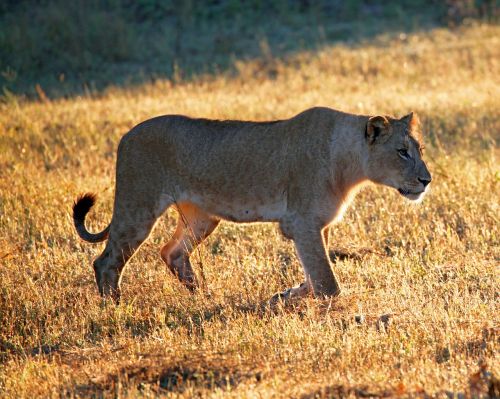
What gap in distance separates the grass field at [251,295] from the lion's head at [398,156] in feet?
2.37

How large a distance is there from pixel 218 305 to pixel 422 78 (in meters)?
10.3

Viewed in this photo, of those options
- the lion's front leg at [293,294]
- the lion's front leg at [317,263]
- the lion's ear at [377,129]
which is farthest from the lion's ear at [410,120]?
the lion's front leg at [293,294]

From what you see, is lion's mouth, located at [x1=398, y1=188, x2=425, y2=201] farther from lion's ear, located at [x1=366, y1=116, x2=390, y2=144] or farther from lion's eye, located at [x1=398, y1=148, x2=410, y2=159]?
lion's ear, located at [x1=366, y1=116, x2=390, y2=144]

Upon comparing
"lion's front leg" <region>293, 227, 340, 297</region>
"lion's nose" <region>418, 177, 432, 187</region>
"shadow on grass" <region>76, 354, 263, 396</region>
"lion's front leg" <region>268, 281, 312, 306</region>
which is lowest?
"lion's front leg" <region>268, 281, 312, 306</region>

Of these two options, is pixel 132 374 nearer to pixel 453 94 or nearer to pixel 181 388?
pixel 181 388

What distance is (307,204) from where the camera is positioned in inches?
271

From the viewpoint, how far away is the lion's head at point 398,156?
6.79m

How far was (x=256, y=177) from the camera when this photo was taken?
285 inches

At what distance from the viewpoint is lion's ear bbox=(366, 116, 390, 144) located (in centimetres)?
673

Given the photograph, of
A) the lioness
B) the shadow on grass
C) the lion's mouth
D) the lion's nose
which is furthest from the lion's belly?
the shadow on grass

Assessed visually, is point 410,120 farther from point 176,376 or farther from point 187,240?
point 176,376

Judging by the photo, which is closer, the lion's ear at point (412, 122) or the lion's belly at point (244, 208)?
the lion's ear at point (412, 122)

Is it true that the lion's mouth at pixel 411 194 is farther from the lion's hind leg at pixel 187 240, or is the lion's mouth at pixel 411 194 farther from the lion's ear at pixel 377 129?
the lion's hind leg at pixel 187 240

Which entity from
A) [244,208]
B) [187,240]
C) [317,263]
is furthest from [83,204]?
[317,263]
